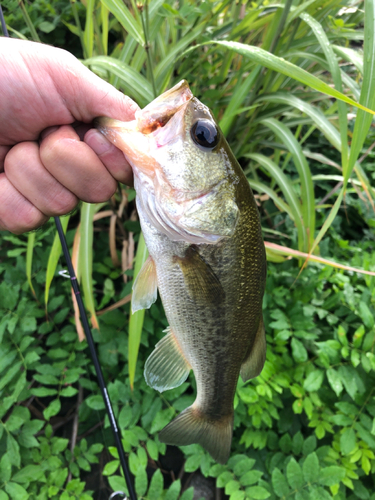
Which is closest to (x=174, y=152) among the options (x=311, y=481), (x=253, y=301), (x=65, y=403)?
(x=253, y=301)

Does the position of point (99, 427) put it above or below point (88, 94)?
below

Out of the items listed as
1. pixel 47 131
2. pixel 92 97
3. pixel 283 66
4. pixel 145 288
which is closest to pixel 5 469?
pixel 145 288

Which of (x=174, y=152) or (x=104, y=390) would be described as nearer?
(x=174, y=152)

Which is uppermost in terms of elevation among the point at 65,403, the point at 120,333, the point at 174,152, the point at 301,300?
the point at 174,152

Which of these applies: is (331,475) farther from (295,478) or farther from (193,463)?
(193,463)

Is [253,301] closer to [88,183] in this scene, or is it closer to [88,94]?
[88,183]

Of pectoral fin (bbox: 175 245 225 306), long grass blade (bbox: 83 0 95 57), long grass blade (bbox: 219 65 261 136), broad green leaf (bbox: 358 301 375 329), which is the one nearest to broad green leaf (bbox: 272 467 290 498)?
broad green leaf (bbox: 358 301 375 329)

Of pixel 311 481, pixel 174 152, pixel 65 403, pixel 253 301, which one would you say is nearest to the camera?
pixel 174 152
